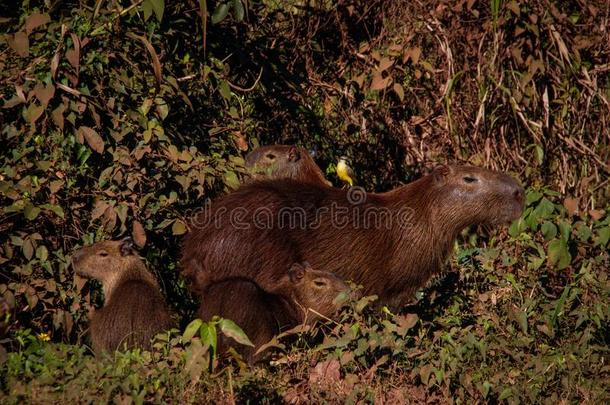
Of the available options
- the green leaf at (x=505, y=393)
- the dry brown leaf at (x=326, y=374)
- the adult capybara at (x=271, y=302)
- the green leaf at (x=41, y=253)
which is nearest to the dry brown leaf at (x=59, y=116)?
the green leaf at (x=41, y=253)

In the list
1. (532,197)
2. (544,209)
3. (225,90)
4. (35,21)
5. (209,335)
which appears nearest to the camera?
(209,335)

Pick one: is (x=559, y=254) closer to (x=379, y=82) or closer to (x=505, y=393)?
(x=505, y=393)

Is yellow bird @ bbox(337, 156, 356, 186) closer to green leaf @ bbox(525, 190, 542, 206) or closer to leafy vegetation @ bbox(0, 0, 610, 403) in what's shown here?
leafy vegetation @ bbox(0, 0, 610, 403)

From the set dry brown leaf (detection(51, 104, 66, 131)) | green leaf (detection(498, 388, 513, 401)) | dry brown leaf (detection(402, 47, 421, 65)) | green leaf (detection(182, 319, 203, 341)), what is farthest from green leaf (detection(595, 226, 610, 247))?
dry brown leaf (detection(51, 104, 66, 131))

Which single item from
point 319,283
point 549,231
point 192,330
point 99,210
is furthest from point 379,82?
point 192,330

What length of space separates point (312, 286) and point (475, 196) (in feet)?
4.14

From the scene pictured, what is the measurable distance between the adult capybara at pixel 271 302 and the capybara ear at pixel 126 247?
60 cm

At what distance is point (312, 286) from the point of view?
4449 millimetres

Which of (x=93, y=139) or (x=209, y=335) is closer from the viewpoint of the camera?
(x=209, y=335)

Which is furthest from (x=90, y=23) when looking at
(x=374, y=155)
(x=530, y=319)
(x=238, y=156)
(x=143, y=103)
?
(x=530, y=319)

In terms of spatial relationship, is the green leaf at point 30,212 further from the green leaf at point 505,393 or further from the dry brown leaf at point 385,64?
the dry brown leaf at point 385,64

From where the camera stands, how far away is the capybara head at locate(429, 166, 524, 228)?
16.3 ft

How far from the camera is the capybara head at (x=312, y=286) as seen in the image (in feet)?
14.5

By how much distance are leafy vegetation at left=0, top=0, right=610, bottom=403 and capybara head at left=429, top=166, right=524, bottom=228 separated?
198 mm
